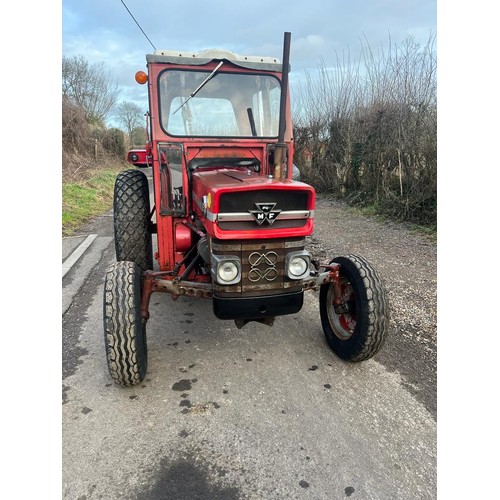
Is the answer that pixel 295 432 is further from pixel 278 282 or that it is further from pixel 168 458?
pixel 278 282

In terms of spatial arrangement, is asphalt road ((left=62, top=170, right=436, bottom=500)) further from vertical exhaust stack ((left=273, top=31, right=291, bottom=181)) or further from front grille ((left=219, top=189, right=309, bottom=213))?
vertical exhaust stack ((left=273, top=31, right=291, bottom=181))

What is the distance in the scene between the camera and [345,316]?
3.15m

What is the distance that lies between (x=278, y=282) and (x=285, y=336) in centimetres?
97

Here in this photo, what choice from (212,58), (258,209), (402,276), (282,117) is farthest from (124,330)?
(402,276)

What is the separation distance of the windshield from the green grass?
4.88m

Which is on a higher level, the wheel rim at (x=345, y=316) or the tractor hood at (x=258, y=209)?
the tractor hood at (x=258, y=209)

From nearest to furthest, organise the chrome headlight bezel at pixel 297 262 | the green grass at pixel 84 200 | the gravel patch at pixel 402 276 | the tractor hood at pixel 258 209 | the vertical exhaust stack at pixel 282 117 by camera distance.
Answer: the tractor hood at pixel 258 209, the chrome headlight bezel at pixel 297 262, the vertical exhaust stack at pixel 282 117, the gravel patch at pixel 402 276, the green grass at pixel 84 200

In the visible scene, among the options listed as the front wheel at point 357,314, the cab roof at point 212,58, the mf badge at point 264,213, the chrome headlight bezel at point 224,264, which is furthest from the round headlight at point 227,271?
the cab roof at point 212,58

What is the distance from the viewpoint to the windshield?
3.26 m

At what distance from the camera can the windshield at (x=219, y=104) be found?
128 inches

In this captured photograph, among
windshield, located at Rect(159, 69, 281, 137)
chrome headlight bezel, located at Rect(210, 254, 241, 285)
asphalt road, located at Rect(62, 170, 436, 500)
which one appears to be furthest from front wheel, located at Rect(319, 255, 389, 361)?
windshield, located at Rect(159, 69, 281, 137)

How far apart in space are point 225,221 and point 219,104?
1.55 meters

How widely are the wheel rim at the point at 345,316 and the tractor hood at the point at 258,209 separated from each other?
0.80 meters

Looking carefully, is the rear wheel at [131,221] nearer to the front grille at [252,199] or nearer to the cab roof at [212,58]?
the cab roof at [212,58]
